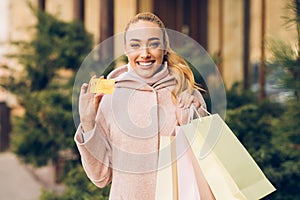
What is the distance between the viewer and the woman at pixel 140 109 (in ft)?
6.23

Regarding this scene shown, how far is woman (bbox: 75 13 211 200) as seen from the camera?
1897 mm

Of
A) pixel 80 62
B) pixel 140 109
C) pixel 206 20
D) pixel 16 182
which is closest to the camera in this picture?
pixel 140 109

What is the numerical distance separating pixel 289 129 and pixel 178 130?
1.60 m

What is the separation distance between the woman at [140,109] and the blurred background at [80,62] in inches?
47.7

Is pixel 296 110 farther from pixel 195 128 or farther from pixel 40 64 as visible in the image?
pixel 40 64

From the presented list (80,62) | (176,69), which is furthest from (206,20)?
(176,69)

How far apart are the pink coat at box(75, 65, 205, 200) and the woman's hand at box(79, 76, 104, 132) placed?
4 centimetres

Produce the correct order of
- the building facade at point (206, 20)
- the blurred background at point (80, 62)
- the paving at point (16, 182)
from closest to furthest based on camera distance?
the blurred background at point (80, 62) → the paving at point (16, 182) → the building facade at point (206, 20)

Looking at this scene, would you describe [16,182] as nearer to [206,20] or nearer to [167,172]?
[206,20]

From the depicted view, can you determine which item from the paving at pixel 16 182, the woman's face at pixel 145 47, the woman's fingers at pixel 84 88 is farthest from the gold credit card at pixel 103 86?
the paving at pixel 16 182

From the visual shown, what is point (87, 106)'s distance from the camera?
1.90 metres

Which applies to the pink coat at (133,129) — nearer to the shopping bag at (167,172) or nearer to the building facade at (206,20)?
the shopping bag at (167,172)

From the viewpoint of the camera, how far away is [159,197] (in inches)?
74.2

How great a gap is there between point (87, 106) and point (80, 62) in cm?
376
